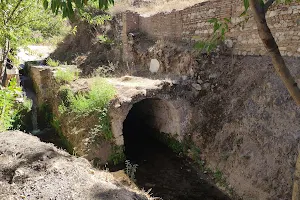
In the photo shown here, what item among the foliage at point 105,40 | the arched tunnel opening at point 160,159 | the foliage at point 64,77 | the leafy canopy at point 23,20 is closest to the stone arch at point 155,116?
the arched tunnel opening at point 160,159

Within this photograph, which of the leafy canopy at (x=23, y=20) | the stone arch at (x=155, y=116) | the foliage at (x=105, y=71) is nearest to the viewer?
the leafy canopy at (x=23, y=20)

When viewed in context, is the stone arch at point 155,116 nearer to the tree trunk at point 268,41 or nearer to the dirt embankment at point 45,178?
the dirt embankment at point 45,178

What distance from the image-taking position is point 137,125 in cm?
1222

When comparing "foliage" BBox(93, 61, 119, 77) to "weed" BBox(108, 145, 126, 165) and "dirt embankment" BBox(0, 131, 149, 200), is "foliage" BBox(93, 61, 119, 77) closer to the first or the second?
"weed" BBox(108, 145, 126, 165)

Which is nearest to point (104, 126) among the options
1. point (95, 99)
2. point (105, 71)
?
point (95, 99)

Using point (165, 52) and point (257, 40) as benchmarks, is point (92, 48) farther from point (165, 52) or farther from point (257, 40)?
point (257, 40)

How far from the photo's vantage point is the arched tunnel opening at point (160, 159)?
7.48 meters

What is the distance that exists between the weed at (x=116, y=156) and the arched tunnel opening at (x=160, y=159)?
62cm

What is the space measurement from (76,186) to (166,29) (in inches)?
A: 402

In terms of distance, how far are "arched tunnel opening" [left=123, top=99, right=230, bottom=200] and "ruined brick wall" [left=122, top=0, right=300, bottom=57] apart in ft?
10.5

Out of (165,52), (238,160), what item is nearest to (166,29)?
(165,52)

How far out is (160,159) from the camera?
9.29 metres

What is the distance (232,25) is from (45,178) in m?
7.98

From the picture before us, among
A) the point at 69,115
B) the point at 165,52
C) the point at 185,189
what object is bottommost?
the point at 185,189
